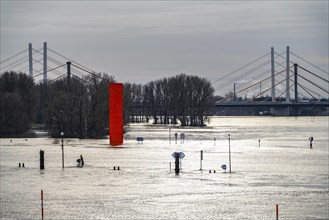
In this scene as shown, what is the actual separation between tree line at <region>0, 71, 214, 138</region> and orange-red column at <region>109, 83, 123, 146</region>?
18.5m

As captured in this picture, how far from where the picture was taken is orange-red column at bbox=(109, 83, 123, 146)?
3248 inches

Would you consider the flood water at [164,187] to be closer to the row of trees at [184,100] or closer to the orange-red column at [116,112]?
the orange-red column at [116,112]

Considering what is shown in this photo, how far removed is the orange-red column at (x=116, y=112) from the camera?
271ft

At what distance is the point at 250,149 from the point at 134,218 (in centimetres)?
4457

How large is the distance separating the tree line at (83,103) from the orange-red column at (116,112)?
727 inches

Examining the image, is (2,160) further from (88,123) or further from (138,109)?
(138,109)

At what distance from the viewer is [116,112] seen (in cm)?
8212

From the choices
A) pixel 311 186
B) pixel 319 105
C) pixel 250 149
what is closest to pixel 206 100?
pixel 319 105

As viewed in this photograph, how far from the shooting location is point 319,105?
596ft

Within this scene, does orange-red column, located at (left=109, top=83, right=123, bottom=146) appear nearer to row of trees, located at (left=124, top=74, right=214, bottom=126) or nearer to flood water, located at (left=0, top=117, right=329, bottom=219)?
flood water, located at (left=0, top=117, right=329, bottom=219)

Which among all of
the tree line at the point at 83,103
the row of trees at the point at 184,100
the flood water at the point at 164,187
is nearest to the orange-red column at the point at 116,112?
the flood water at the point at 164,187

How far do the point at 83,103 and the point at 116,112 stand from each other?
24.0 meters

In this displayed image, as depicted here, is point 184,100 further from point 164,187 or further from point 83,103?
point 164,187

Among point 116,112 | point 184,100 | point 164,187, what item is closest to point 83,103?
point 116,112
